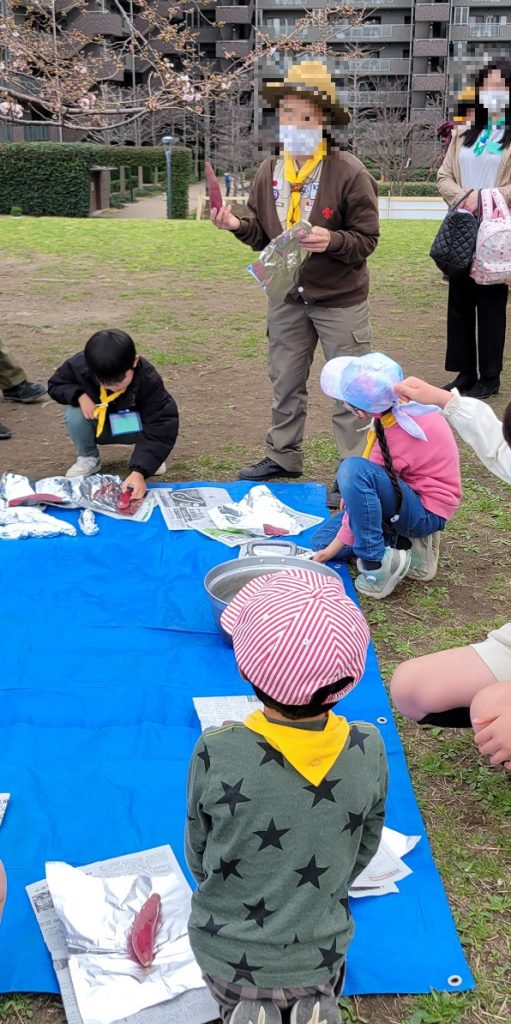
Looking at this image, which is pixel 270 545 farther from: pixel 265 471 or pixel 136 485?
pixel 265 471

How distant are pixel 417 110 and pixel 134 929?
120 feet

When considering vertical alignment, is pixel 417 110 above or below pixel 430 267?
above

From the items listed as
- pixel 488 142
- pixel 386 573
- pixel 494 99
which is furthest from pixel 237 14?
pixel 386 573

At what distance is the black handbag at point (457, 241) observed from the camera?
4.71 meters

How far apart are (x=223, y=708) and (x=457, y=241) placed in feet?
10.4

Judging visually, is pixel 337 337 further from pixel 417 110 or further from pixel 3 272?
pixel 417 110

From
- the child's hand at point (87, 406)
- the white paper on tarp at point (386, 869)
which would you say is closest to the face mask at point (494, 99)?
the child's hand at point (87, 406)

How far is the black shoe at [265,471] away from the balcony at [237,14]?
31.1 meters

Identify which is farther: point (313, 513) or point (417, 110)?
point (417, 110)

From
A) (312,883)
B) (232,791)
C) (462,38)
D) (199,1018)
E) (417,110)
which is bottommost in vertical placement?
(199,1018)

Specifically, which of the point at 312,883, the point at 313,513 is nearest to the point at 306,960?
the point at 312,883

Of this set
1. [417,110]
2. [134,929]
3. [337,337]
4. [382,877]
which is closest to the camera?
[134,929]

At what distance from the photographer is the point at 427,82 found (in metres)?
36.5

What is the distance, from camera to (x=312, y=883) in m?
1.38
